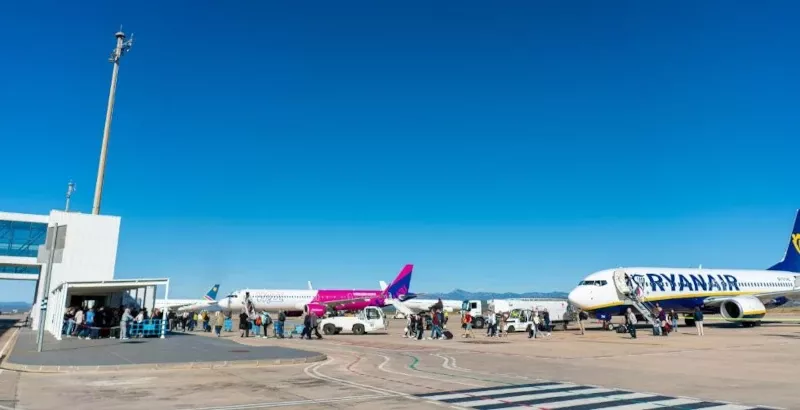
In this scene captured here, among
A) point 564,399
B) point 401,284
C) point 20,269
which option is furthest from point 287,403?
point 401,284

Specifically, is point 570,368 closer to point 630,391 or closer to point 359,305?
point 630,391

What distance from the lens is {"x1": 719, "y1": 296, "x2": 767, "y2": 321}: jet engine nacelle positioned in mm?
38906

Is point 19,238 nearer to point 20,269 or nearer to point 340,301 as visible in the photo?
point 20,269

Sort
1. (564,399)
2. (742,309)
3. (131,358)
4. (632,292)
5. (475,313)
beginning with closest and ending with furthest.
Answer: (564,399), (131,358), (632,292), (742,309), (475,313)

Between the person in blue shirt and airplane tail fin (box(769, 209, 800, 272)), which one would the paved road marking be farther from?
airplane tail fin (box(769, 209, 800, 272))

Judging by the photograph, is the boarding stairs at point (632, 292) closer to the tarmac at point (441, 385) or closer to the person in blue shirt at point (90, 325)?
the tarmac at point (441, 385)

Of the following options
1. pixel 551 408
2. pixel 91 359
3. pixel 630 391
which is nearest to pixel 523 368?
pixel 630 391

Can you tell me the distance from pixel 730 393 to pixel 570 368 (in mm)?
5517

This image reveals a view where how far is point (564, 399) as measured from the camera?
10.3 m

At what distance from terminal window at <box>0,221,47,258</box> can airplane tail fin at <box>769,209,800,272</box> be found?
2616 inches

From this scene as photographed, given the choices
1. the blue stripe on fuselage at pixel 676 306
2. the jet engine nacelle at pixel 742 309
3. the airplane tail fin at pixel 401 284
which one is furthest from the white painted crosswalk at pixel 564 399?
the airplane tail fin at pixel 401 284

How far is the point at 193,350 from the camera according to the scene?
19.9 metres

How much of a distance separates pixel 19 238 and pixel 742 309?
5368 centimetres

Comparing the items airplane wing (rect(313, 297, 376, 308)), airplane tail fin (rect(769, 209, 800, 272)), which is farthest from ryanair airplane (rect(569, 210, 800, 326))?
airplane wing (rect(313, 297, 376, 308))
